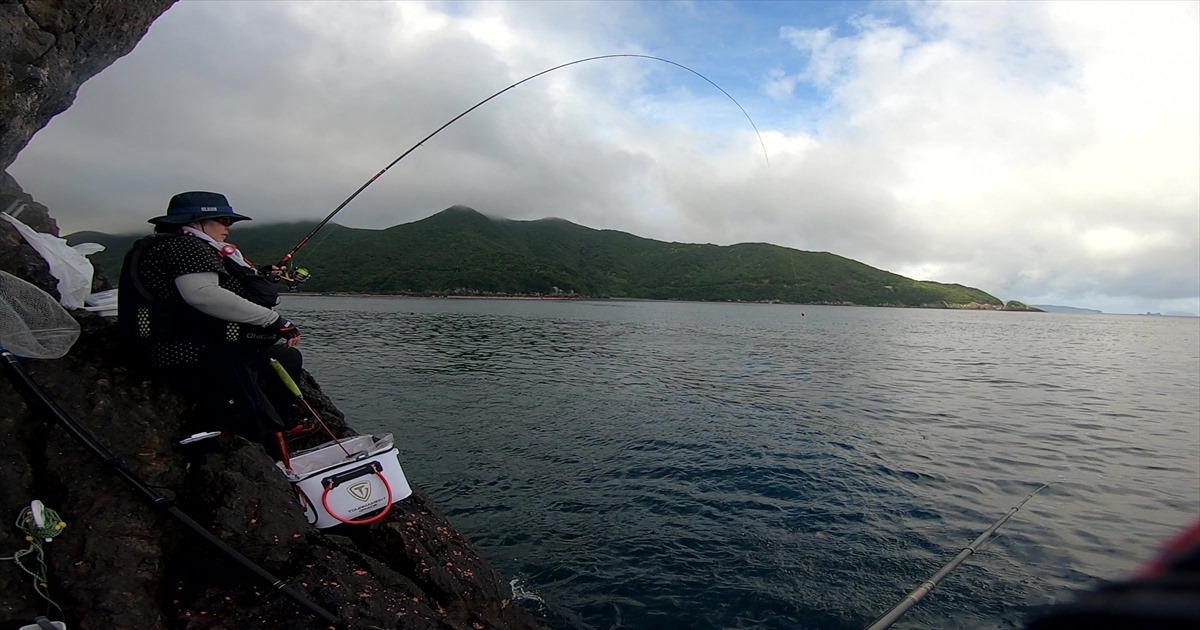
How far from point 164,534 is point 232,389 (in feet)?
5.28

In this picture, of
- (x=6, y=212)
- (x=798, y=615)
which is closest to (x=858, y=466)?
(x=798, y=615)

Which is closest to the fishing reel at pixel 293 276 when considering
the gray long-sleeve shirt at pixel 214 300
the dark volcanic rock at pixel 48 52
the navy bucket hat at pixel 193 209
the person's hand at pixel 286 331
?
the person's hand at pixel 286 331

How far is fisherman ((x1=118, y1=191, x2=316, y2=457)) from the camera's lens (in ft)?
19.0

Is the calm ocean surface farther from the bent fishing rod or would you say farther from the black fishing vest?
the black fishing vest

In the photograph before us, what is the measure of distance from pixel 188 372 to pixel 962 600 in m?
10.4

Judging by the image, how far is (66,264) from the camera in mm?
7125

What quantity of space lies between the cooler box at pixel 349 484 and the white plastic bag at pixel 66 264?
3105 mm

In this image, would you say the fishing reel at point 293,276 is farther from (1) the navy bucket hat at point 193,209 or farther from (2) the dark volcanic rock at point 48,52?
(2) the dark volcanic rock at point 48,52

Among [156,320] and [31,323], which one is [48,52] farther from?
[156,320]

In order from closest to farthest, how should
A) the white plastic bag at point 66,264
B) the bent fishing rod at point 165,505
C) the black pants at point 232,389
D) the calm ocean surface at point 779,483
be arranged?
the bent fishing rod at point 165,505, the black pants at point 232,389, the white plastic bag at point 66,264, the calm ocean surface at point 779,483

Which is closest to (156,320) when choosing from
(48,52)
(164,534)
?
(164,534)

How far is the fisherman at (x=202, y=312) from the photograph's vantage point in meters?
5.80

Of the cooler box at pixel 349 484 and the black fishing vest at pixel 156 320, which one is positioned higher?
the black fishing vest at pixel 156 320

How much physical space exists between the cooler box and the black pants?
50 cm
